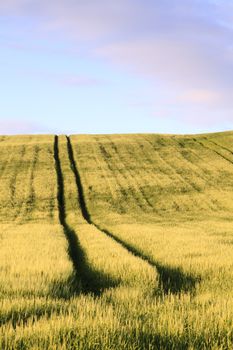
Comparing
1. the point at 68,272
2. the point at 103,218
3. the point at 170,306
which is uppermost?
the point at 170,306

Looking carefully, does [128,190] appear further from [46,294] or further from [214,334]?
[214,334]

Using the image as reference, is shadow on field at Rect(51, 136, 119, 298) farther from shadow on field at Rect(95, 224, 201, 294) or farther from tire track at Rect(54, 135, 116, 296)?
shadow on field at Rect(95, 224, 201, 294)

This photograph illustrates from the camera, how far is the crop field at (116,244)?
6.20 metres

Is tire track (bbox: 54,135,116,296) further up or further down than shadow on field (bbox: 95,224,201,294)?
further down

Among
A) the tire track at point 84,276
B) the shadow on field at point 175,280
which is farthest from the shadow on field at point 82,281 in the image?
the shadow on field at point 175,280

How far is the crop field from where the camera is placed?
620 cm

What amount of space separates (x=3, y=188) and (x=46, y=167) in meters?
8.83

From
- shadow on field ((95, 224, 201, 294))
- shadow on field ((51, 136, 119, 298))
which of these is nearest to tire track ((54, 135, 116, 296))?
shadow on field ((51, 136, 119, 298))

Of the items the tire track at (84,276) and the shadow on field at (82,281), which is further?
the tire track at (84,276)

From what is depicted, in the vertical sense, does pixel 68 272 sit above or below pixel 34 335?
below

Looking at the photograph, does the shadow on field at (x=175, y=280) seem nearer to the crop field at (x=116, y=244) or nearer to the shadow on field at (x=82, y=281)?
the crop field at (x=116, y=244)

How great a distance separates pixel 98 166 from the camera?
58562 mm

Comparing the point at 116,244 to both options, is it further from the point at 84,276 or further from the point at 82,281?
the point at 82,281

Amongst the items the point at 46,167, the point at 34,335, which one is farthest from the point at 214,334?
the point at 46,167
